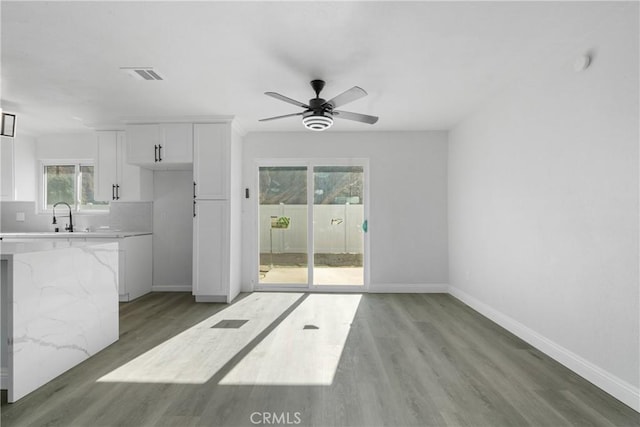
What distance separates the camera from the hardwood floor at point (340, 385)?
1.84 m

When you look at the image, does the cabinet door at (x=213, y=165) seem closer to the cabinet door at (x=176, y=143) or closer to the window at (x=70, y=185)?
the cabinet door at (x=176, y=143)

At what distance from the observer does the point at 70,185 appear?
5281 millimetres

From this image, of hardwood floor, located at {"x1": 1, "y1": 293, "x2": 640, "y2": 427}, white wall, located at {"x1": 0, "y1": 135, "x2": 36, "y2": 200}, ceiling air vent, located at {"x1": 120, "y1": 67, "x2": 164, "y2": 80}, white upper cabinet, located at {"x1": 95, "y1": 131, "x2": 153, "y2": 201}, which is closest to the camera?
hardwood floor, located at {"x1": 1, "y1": 293, "x2": 640, "y2": 427}

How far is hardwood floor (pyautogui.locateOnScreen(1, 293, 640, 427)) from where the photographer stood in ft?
6.04

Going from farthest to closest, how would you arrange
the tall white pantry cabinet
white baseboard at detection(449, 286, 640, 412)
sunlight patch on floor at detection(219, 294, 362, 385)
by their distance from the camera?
the tall white pantry cabinet, sunlight patch on floor at detection(219, 294, 362, 385), white baseboard at detection(449, 286, 640, 412)

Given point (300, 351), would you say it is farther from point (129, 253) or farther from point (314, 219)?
point (129, 253)

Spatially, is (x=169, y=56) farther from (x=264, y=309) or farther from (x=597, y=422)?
(x=597, y=422)

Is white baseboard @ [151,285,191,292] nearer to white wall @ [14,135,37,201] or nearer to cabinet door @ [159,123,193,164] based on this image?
cabinet door @ [159,123,193,164]

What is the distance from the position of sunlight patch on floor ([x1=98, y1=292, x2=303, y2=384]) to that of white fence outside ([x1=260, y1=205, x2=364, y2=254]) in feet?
4.15

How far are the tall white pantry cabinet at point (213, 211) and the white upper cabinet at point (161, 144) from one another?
0.16 meters

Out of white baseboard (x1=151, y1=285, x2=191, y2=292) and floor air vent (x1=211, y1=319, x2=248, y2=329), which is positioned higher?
white baseboard (x1=151, y1=285, x2=191, y2=292)

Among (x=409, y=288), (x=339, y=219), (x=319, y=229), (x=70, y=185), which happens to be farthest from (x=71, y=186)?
(x=409, y=288)

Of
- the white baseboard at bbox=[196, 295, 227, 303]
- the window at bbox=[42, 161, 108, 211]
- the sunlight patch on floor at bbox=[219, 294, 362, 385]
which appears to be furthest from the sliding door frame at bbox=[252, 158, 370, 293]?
the window at bbox=[42, 161, 108, 211]

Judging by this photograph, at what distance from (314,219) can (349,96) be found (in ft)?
8.43
